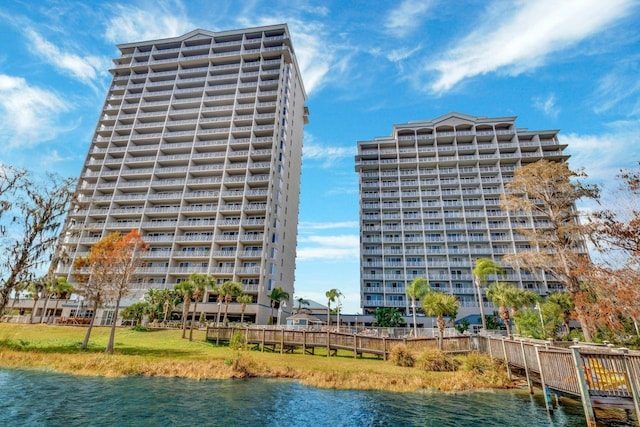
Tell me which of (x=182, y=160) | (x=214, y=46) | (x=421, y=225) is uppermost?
(x=214, y=46)

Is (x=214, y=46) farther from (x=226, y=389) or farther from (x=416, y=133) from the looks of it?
(x=226, y=389)

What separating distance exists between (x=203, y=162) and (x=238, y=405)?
5918 cm

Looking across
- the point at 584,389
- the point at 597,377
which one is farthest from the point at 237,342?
the point at 597,377

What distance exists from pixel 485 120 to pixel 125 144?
272 feet

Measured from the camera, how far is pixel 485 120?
7762 centimetres

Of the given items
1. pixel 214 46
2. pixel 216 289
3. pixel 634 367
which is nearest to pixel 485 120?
pixel 214 46

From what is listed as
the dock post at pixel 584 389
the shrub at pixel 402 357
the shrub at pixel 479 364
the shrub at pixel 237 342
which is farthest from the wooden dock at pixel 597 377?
the shrub at pixel 237 342

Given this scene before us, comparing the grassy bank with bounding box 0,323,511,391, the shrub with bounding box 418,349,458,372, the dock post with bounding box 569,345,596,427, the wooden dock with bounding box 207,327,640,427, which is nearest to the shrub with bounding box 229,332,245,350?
the grassy bank with bounding box 0,323,511,391

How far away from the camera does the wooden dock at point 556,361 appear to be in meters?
11.6

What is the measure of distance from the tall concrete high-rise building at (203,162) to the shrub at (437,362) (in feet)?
107

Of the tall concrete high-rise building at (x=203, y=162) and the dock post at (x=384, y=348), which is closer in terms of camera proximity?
the dock post at (x=384, y=348)

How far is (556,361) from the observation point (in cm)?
1381

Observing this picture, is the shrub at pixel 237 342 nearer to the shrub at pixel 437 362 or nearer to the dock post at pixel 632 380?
the shrub at pixel 437 362

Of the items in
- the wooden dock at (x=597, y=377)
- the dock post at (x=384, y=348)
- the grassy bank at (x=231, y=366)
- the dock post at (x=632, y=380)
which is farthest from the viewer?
the dock post at (x=384, y=348)
